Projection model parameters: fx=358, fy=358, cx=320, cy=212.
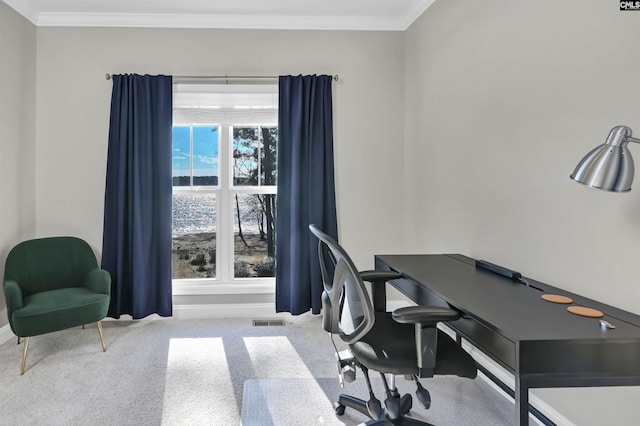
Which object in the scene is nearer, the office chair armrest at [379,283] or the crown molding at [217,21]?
the office chair armrest at [379,283]

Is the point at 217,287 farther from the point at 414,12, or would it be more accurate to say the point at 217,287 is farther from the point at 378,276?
the point at 414,12

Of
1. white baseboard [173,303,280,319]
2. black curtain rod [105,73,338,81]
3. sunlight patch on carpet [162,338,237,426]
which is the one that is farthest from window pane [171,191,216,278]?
black curtain rod [105,73,338,81]

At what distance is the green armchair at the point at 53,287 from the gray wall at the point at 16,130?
261mm

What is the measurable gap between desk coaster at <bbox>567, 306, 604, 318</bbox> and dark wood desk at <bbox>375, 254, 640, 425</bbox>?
0.06 feet

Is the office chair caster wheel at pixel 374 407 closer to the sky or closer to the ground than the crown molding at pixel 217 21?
closer to the ground

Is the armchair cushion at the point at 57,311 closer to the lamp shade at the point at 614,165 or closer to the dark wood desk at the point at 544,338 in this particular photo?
the dark wood desk at the point at 544,338

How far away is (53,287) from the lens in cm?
284

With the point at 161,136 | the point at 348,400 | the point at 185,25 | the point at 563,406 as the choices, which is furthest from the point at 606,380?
the point at 185,25

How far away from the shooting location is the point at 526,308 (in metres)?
1.32

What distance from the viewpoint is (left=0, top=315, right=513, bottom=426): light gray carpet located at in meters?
1.90

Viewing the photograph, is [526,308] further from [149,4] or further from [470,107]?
[149,4]

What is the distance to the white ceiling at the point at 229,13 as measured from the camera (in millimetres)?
2938

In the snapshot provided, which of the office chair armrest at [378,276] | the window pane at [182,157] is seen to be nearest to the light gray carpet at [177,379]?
the office chair armrest at [378,276]

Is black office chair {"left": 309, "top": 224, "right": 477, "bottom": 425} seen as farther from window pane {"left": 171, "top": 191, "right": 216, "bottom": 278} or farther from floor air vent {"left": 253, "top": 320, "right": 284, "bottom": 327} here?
window pane {"left": 171, "top": 191, "right": 216, "bottom": 278}
